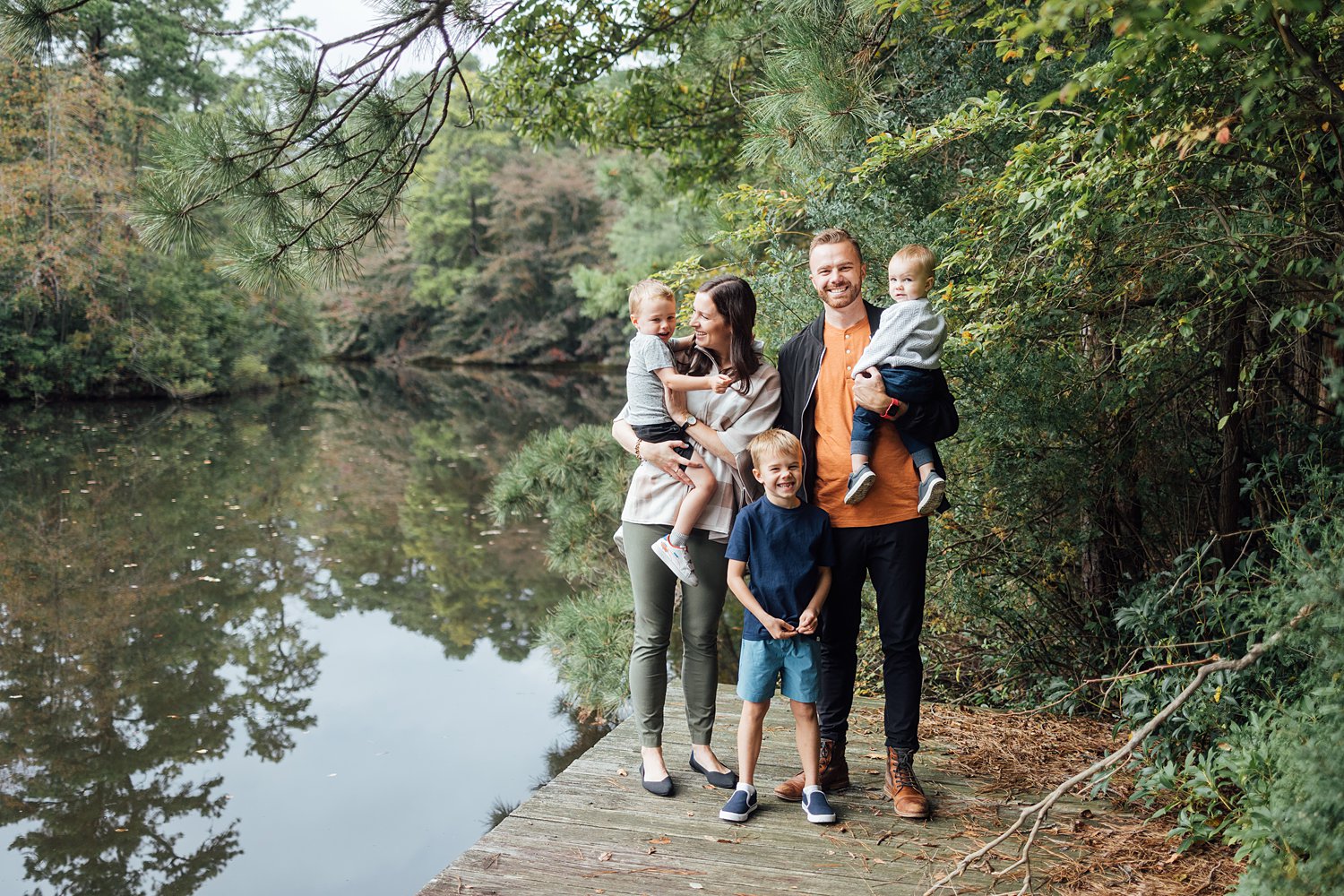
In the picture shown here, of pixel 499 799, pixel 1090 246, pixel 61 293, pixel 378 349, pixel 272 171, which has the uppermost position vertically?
pixel 378 349

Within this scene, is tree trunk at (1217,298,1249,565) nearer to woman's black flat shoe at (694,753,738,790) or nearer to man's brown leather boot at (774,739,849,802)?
man's brown leather boot at (774,739,849,802)

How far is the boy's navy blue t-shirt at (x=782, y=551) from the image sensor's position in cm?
299

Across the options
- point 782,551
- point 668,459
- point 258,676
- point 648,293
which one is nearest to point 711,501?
point 668,459

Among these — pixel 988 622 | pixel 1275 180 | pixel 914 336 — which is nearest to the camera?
pixel 914 336

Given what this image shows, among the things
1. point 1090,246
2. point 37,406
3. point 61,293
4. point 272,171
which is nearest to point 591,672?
point 272,171

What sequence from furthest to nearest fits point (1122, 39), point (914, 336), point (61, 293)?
point (61, 293) < point (914, 336) < point (1122, 39)

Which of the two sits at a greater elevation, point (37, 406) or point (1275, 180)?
point (37, 406)

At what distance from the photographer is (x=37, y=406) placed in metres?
19.6

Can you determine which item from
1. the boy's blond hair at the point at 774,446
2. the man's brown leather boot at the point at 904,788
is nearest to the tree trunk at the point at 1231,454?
the man's brown leather boot at the point at 904,788

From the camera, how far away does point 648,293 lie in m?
3.18

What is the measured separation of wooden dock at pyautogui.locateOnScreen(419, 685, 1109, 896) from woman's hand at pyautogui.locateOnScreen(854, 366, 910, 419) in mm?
1235

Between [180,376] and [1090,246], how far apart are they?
71.9ft

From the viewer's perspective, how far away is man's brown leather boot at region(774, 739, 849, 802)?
319 centimetres

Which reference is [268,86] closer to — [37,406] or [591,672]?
[591,672]
